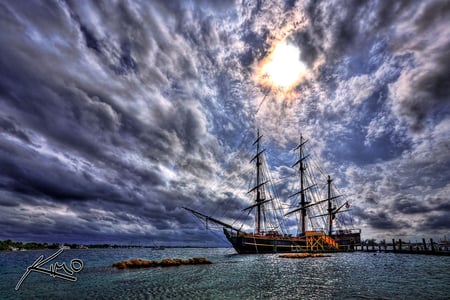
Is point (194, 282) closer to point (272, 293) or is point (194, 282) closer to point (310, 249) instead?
point (272, 293)

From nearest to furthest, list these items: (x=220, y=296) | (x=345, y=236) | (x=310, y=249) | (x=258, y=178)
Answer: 1. (x=220, y=296)
2. (x=310, y=249)
3. (x=258, y=178)
4. (x=345, y=236)

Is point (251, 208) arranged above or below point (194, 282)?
above

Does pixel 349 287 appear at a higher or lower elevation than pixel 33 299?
higher

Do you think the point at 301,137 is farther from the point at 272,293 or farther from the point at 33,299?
the point at 33,299

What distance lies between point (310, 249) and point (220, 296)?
68147 mm

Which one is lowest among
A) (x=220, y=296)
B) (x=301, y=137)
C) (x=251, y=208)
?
(x=220, y=296)

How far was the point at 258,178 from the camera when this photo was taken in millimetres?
84562

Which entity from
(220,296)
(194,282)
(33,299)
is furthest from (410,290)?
(33,299)

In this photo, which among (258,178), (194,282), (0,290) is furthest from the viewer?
(258,178)

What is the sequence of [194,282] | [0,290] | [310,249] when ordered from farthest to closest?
1. [310,249]
2. [194,282]
3. [0,290]

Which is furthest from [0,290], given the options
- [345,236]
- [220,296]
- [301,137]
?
[345,236]

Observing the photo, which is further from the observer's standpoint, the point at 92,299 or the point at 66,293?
the point at 66,293

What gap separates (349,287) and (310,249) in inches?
2433

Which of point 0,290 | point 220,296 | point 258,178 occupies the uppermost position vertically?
point 258,178
